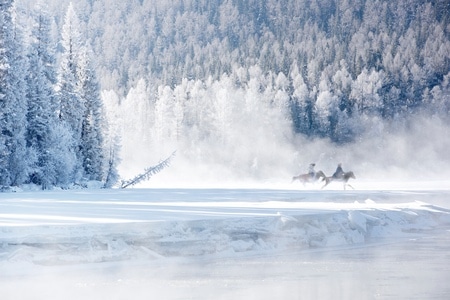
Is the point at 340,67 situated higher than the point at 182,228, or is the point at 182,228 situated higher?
the point at 340,67

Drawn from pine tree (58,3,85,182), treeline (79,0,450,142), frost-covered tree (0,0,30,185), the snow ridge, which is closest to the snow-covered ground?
the snow ridge

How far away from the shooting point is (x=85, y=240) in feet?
47.7

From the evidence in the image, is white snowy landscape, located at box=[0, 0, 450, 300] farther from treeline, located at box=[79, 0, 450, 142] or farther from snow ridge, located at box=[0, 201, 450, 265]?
treeline, located at box=[79, 0, 450, 142]

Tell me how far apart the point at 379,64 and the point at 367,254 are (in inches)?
4953

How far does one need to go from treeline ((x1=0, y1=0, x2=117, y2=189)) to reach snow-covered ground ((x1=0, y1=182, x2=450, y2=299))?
1664 cm

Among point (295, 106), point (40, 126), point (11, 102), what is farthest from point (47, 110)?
point (295, 106)

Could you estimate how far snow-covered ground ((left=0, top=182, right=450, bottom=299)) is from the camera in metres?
11.5

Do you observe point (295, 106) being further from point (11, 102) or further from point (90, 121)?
point (11, 102)

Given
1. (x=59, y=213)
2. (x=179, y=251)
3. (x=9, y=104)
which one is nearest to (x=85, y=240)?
(x=179, y=251)

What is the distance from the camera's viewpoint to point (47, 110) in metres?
41.2

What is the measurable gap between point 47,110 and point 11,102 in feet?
13.9

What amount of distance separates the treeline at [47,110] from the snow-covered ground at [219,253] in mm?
16639

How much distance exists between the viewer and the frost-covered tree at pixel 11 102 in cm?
3672

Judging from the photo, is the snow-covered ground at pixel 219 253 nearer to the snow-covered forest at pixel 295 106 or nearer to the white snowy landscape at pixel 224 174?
the white snowy landscape at pixel 224 174
